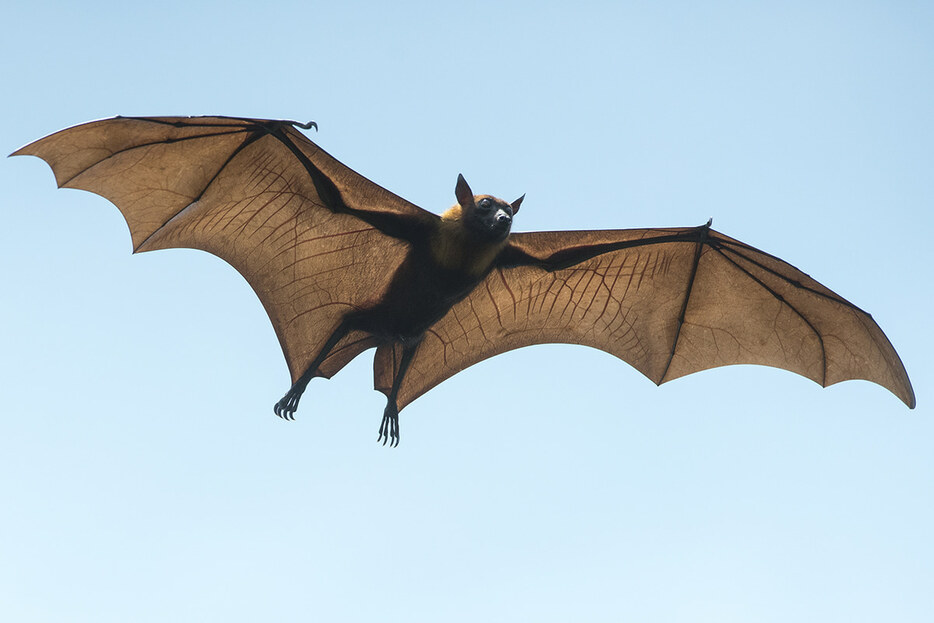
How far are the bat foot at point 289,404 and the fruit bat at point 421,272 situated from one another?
0.02 metres

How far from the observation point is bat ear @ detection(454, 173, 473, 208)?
9508mm

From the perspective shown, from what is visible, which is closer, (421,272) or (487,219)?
(487,219)

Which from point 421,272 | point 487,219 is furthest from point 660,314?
point 421,272

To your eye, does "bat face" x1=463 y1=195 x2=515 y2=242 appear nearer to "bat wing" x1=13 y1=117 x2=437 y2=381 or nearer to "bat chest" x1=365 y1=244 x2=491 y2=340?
"bat chest" x1=365 y1=244 x2=491 y2=340

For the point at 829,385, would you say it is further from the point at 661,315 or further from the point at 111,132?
the point at 111,132

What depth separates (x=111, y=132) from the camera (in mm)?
9492

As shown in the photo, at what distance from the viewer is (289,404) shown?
1032cm

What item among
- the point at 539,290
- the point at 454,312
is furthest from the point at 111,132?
the point at 539,290

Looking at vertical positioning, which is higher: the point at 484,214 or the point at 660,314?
the point at 660,314

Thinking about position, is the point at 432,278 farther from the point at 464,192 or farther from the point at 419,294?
the point at 464,192

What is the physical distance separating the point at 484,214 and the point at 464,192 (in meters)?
0.32

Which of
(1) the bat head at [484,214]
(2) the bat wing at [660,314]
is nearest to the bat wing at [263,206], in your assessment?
(1) the bat head at [484,214]

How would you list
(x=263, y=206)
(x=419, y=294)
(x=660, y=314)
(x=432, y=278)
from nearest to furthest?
1. (x=432, y=278)
2. (x=419, y=294)
3. (x=263, y=206)
4. (x=660, y=314)

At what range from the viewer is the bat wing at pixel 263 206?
31.8ft
